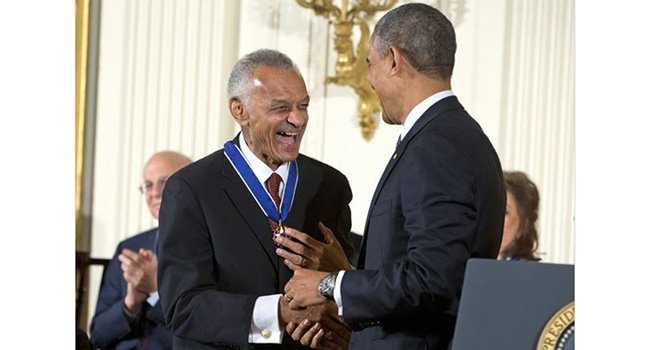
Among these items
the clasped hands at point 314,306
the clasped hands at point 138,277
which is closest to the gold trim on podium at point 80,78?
the clasped hands at point 138,277

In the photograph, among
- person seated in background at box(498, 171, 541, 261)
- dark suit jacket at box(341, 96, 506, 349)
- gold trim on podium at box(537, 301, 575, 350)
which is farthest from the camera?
person seated in background at box(498, 171, 541, 261)

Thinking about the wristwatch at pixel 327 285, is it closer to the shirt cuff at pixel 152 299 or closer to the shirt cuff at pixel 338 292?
the shirt cuff at pixel 338 292

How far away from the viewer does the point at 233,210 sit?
334 centimetres

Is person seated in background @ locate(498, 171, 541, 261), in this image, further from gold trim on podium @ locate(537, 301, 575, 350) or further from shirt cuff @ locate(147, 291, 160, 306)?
gold trim on podium @ locate(537, 301, 575, 350)

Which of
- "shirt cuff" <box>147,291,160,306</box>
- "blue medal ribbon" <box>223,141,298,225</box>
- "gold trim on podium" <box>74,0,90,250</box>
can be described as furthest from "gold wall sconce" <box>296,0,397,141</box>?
"blue medal ribbon" <box>223,141,298,225</box>

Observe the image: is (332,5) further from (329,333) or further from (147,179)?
(329,333)

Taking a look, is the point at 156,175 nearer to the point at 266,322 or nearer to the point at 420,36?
the point at 266,322

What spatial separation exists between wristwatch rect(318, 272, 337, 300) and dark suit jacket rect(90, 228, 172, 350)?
1.91m

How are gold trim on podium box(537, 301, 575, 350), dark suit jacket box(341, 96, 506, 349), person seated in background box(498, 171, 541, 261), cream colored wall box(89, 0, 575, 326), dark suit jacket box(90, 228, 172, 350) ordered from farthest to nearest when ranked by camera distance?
cream colored wall box(89, 0, 575, 326)
dark suit jacket box(90, 228, 172, 350)
person seated in background box(498, 171, 541, 261)
dark suit jacket box(341, 96, 506, 349)
gold trim on podium box(537, 301, 575, 350)

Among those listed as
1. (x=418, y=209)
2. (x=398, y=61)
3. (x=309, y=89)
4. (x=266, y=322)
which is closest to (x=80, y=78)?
(x=309, y=89)

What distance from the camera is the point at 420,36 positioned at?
2.91m

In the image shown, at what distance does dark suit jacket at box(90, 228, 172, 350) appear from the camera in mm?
4859

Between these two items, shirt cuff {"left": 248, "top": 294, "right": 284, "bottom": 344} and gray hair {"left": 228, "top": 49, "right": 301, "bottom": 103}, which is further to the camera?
gray hair {"left": 228, "top": 49, "right": 301, "bottom": 103}

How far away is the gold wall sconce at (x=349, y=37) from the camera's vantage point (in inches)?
265
